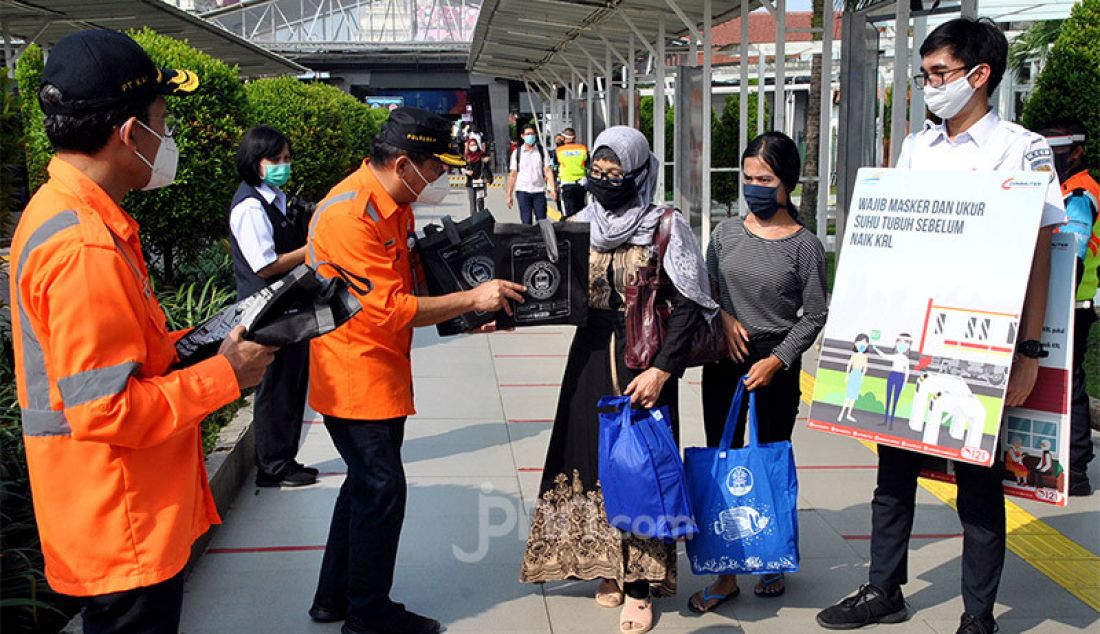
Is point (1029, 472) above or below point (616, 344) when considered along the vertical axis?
below

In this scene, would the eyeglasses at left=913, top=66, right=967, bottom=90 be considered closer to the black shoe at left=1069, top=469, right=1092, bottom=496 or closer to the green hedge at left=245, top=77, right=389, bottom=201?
the black shoe at left=1069, top=469, right=1092, bottom=496

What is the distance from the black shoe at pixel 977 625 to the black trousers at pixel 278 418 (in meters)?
3.42

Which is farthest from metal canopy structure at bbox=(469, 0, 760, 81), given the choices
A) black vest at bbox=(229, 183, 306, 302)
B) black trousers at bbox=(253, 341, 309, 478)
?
black trousers at bbox=(253, 341, 309, 478)

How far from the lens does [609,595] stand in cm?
436

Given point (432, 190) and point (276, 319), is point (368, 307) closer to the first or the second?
point (432, 190)

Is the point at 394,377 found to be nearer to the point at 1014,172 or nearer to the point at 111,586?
the point at 111,586

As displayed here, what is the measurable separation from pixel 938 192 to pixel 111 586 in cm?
278

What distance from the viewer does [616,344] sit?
4.11 metres

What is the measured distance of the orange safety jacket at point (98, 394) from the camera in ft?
7.32

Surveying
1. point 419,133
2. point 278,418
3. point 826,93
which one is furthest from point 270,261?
point 826,93

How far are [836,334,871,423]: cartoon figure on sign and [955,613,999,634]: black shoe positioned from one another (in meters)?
0.84

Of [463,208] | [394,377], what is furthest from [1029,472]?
[463,208]

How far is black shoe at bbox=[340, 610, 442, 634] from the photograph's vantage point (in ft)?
13.0

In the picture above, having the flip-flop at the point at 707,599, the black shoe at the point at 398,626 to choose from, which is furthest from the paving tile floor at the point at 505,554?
the black shoe at the point at 398,626
